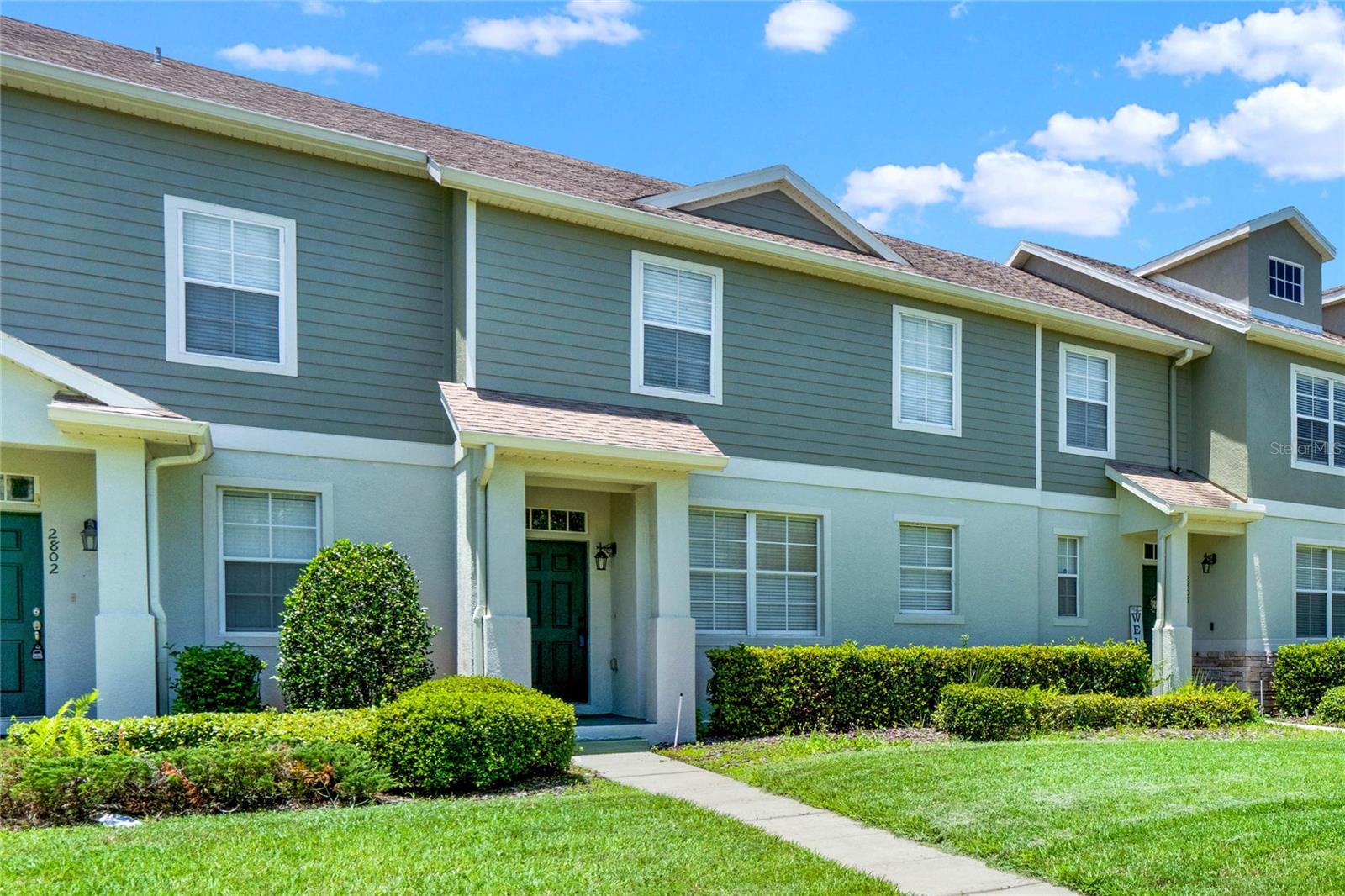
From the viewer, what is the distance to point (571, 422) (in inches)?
485

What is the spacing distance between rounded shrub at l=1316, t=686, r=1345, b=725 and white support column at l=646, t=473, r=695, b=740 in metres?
9.32

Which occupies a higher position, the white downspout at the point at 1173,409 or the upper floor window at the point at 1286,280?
the upper floor window at the point at 1286,280

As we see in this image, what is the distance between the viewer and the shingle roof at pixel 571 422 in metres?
11.6

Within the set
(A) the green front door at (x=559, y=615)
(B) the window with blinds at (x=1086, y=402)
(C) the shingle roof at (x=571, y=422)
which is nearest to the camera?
(C) the shingle roof at (x=571, y=422)

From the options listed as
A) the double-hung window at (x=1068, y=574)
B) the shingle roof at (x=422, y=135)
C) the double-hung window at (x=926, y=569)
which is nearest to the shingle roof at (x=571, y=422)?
the shingle roof at (x=422, y=135)

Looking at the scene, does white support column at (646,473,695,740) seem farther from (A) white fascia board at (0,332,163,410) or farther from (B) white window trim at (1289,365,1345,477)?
(B) white window trim at (1289,365,1345,477)

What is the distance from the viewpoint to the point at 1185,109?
1443cm

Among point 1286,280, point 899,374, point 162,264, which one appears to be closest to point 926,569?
point 899,374

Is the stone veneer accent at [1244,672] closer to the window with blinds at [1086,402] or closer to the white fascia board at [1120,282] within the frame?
the window with blinds at [1086,402]

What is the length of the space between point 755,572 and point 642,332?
3.34 meters

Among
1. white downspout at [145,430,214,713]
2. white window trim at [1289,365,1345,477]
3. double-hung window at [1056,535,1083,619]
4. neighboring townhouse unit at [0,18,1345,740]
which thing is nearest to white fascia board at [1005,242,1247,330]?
neighboring townhouse unit at [0,18,1345,740]

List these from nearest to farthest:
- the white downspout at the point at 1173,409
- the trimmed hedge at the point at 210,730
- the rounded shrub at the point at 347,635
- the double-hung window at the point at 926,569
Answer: the trimmed hedge at the point at 210,730
the rounded shrub at the point at 347,635
the double-hung window at the point at 926,569
the white downspout at the point at 1173,409

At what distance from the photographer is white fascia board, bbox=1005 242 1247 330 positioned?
1830cm

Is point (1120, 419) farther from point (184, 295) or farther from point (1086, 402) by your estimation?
point (184, 295)
